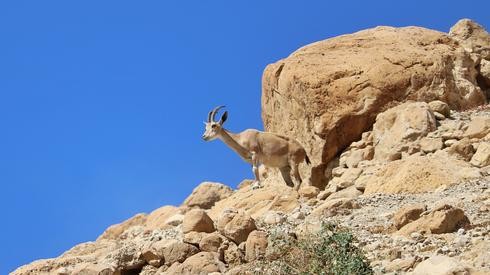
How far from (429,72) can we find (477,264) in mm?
12682

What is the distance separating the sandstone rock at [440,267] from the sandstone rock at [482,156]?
806 centimetres

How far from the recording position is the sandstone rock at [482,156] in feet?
67.5

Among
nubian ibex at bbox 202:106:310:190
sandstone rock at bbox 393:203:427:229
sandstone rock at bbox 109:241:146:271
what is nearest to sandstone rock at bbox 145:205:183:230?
nubian ibex at bbox 202:106:310:190

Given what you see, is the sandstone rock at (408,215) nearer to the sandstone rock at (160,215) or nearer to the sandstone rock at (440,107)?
the sandstone rock at (440,107)

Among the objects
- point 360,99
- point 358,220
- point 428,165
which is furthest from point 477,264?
point 360,99

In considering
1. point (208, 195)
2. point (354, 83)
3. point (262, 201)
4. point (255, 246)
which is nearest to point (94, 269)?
point (255, 246)

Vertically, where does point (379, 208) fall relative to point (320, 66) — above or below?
below

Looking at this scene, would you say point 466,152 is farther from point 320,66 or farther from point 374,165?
point 320,66

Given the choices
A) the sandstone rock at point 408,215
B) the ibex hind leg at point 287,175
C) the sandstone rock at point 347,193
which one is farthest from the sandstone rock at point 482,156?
the ibex hind leg at point 287,175

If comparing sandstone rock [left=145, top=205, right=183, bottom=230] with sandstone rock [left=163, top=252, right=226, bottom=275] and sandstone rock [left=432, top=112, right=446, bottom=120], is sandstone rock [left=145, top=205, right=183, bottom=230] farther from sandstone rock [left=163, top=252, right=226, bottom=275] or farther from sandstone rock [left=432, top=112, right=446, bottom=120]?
sandstone rock [left=163, top=252, right=226, bottom=275]

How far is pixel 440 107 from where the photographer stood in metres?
23.8

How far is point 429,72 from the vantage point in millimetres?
25203

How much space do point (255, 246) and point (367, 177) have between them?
6.54 meters

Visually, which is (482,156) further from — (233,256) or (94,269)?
(94,269)
